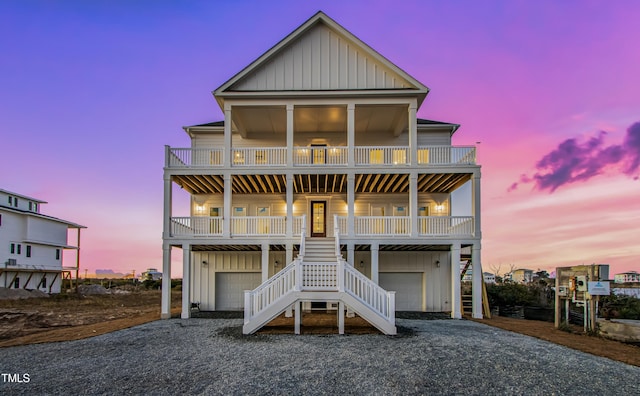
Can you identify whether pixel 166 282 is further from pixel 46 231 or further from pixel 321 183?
pixel 46 231

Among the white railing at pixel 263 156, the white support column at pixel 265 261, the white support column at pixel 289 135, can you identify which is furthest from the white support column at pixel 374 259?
the white railing at pixel 263 156

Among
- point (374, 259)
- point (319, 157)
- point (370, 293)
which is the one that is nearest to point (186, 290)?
point (374, 259)

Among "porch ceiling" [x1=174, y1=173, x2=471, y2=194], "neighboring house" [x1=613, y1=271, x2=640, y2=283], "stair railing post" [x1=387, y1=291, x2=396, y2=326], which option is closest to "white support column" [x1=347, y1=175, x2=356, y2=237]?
"porch ceiling" [x1=174, y1=173, x2=471, y2=194]

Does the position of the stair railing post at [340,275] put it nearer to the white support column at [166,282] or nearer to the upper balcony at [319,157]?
the upper balcony at [319,157]

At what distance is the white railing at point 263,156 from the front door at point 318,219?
3474mm

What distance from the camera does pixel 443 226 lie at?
711 inches

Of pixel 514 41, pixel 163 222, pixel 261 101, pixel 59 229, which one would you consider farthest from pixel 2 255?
pixel 514 41

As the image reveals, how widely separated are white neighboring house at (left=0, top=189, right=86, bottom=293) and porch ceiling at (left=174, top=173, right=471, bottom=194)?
2431 cm

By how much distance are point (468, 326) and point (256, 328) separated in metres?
7.96

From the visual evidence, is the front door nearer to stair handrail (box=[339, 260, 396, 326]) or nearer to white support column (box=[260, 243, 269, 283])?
white support column (box=[260, 243, 269, 283])

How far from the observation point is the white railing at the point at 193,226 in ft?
59.4

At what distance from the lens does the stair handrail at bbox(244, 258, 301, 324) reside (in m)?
12.6

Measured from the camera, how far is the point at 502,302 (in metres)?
21.2

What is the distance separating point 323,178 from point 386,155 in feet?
11.0
